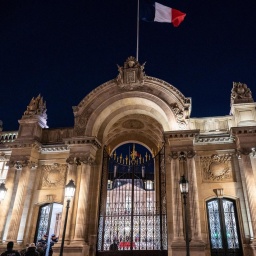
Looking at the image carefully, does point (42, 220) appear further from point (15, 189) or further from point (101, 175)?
point (101, 175)

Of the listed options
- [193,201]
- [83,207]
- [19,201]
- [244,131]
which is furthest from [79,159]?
[244,131]

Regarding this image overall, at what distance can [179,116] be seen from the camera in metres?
20.0

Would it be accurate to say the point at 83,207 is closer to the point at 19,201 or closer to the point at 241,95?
the point at 19,201

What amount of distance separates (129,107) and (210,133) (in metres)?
6.91

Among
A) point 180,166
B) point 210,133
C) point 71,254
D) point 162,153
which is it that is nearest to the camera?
point 71,254

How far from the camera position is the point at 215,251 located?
16.9 metres

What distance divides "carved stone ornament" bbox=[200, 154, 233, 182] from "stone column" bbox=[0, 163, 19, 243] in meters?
13.6

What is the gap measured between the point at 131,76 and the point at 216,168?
9524mm

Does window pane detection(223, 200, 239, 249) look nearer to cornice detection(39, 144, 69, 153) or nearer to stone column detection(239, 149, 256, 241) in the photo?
stone column detection(239, 149, 256, 241)

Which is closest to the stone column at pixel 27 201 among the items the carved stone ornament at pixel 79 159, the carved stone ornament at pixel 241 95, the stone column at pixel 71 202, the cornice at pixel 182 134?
the stone column at pixel 71 202

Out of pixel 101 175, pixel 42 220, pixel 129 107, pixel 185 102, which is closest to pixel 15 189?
pixel 42 220

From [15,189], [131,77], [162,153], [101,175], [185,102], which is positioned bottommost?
[15,189]

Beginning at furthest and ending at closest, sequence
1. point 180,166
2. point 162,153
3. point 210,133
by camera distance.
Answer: point 162,153, point 210,133, point 180,166

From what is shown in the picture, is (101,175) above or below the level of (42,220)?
above
